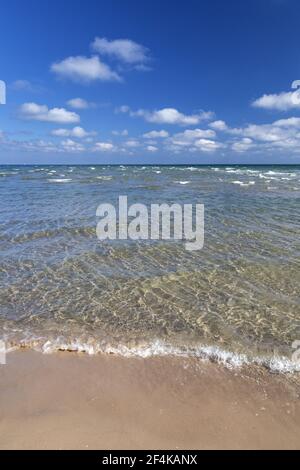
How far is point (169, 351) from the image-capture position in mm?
4230

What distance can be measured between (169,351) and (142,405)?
1019 mm

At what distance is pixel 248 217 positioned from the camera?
40.4ft

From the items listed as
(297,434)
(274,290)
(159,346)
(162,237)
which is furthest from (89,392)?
(162,237)

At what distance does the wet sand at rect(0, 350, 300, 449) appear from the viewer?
289 centimetres

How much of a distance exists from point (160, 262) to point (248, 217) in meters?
6.09
